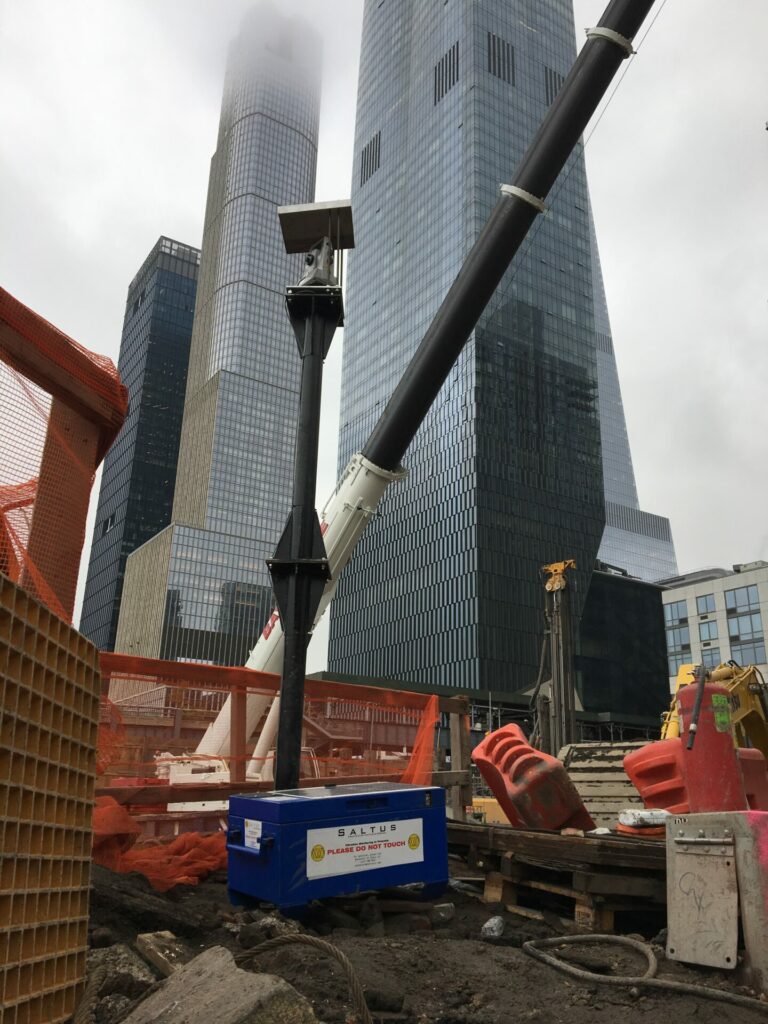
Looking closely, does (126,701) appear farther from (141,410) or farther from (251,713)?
(141,410)

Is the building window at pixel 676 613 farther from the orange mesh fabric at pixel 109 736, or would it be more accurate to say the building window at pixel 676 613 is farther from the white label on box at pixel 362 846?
the orange mesh fabric at pixel 109 736

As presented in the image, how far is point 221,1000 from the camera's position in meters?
2.80

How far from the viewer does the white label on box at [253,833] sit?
17.7ft

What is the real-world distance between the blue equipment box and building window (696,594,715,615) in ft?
221

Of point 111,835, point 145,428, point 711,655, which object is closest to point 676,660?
point 711,655

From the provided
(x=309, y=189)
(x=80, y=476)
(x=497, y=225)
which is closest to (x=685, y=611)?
(x=497, y=225)

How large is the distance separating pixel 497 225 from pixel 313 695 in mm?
6382

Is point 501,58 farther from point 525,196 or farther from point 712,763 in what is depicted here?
point 712,763

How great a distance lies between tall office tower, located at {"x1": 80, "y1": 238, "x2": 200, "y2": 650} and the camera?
15988 cm

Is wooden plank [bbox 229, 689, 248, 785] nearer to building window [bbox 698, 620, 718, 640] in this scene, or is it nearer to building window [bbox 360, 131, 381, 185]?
building window [bbox 698, 620, 718, 640]

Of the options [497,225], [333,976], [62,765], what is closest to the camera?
[62,765]

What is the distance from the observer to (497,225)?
32.4 ft

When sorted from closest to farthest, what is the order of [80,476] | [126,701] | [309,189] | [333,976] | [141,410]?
[333,976] < [80,476] < [126,701] < [141,410] < [309,189]

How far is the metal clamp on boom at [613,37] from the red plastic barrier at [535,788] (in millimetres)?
8781
